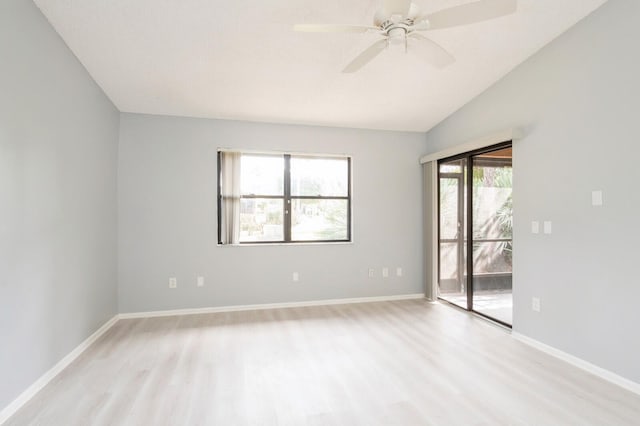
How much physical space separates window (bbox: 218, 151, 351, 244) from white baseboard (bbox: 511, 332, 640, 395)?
247cm

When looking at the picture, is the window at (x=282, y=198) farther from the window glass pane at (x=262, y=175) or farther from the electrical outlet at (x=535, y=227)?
the electrical outlet at (x=535, y=227)

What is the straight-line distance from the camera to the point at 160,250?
4227 mm

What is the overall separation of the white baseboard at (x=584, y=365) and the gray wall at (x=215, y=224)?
1907 mm

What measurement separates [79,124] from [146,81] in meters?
0.78

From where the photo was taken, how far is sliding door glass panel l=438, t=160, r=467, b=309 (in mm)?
4477

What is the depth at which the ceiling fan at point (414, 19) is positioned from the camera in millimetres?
1834

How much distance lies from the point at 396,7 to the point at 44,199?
2815 mm

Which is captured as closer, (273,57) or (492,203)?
(273,57)

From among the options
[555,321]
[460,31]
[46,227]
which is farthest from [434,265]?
[46,227]

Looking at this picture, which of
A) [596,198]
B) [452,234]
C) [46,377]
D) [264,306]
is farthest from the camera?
[452,234]

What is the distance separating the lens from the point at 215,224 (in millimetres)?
4387

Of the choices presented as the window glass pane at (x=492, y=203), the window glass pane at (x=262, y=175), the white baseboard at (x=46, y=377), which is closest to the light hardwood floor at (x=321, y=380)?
the white baseboard at (x=46, y=377)

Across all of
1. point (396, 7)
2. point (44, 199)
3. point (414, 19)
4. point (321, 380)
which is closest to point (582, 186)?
point (414, 19)

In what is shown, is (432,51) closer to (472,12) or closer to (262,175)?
(472,12)
